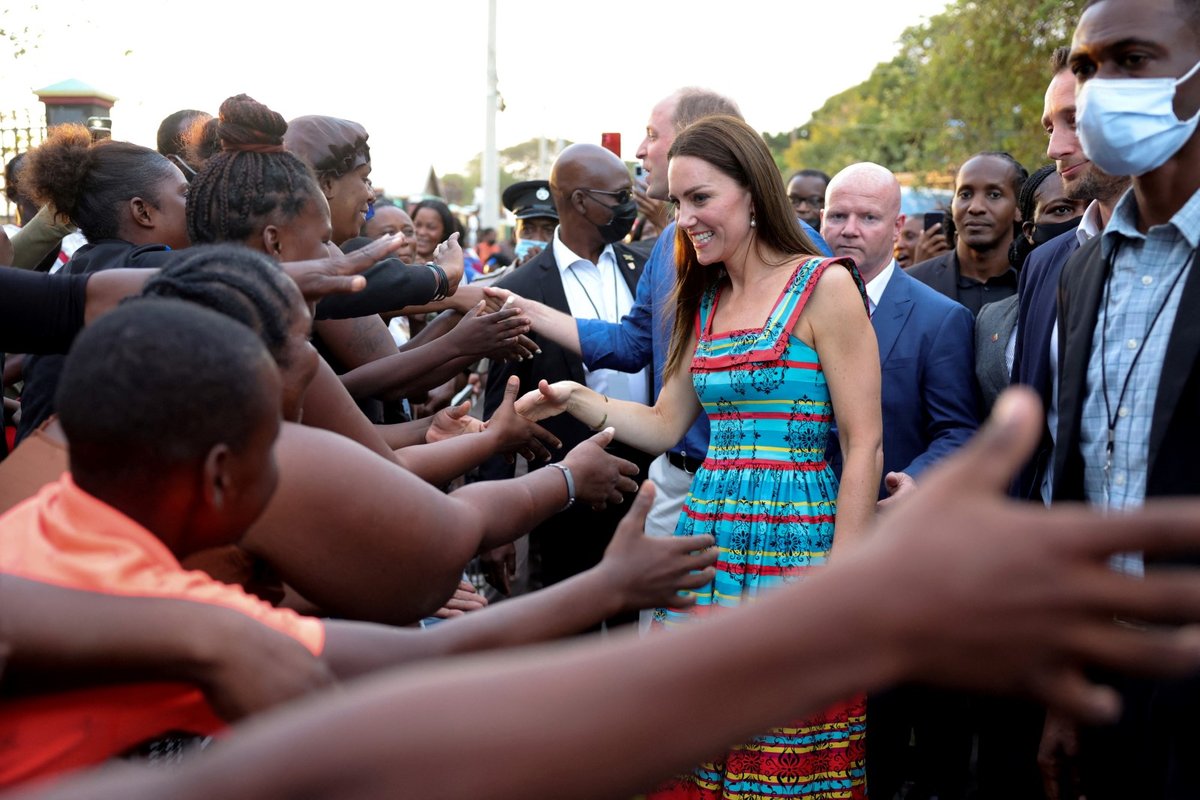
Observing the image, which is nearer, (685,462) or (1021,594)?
(1021,594)

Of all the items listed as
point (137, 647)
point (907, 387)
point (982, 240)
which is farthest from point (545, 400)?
point (982, 240)

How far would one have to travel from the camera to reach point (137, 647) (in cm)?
159

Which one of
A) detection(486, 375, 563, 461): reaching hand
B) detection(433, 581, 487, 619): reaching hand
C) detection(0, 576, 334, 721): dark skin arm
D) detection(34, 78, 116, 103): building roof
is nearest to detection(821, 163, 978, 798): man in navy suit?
detection(486, 375, 563, 461): reaching hand

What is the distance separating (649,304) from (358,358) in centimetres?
131

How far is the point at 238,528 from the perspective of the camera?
1.85m

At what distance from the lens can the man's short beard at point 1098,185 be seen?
3723 mm

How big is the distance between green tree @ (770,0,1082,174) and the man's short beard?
1355 centimetres

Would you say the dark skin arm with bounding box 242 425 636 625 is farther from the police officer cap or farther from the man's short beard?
the police officer cap

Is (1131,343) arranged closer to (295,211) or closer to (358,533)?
(358,533)

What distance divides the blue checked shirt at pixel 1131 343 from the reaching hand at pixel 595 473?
49.0 inches

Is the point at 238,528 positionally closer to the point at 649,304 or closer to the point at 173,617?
the point at 173,617

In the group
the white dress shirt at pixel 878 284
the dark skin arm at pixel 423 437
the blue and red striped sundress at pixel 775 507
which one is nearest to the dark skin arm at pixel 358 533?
the dark skin arm at pixel 423 437

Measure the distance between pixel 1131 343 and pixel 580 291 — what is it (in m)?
3.55

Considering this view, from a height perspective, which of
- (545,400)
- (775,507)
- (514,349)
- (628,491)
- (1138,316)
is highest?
(1138,316)
